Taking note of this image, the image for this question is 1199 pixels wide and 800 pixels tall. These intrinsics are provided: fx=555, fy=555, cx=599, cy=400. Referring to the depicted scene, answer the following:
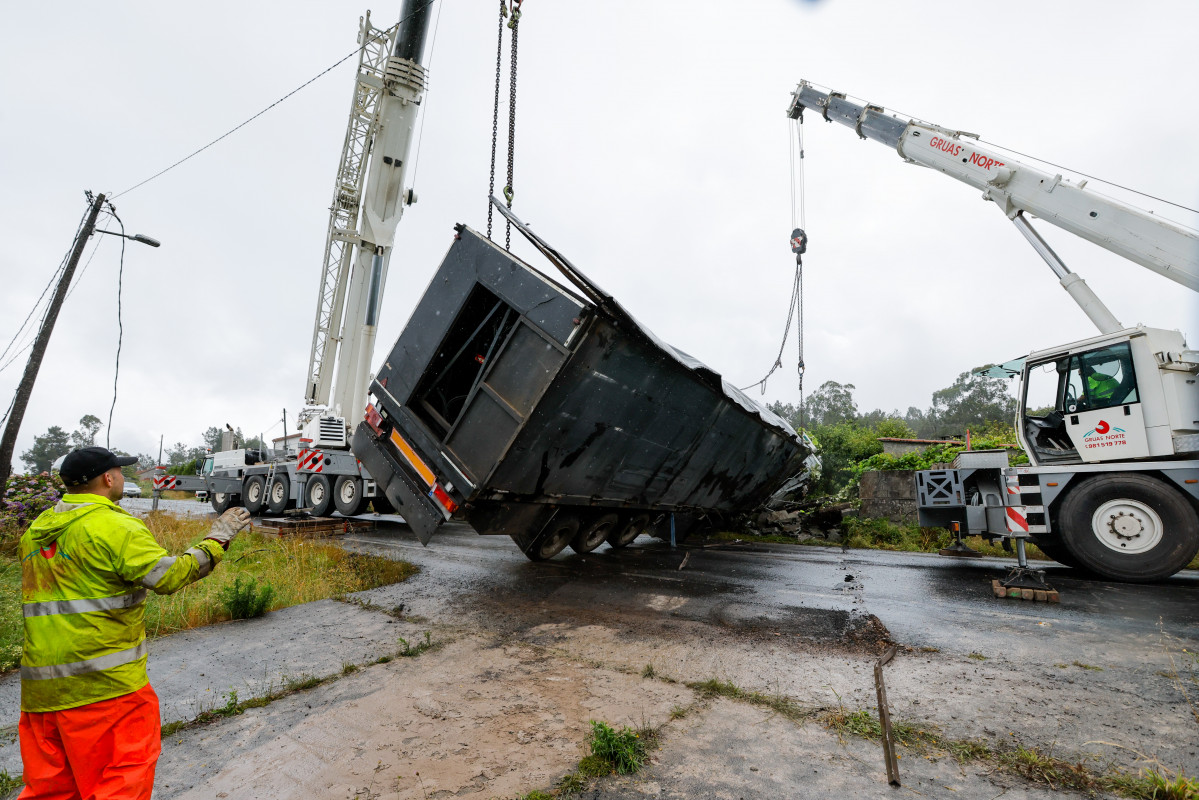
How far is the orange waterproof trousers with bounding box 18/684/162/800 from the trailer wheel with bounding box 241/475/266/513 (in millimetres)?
12578

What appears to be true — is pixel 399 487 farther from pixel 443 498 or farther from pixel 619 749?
pixel 619 749

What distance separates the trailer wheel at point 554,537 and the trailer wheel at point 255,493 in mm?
9342

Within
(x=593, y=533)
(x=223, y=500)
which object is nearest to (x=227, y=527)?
(x=593, y=533)

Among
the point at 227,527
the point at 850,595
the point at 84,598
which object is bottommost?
the point at 850,595

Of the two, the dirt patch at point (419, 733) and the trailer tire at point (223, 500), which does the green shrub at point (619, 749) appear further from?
the trailer tire at point (223, 500)

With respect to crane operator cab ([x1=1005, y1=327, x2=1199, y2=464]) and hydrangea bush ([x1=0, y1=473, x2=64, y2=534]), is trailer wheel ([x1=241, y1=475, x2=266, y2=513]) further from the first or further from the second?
crane operator cab ([x1=1005, y1=327, x2=1199, y2=464])

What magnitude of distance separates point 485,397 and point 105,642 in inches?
121

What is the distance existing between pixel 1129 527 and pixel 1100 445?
910mm

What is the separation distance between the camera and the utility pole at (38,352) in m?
7.29

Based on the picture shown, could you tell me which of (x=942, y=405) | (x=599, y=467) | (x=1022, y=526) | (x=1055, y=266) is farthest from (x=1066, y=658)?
(x=942, y=405)

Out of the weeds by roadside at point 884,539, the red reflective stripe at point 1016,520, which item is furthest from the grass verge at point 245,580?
the red reflective stripe at point 1016,520

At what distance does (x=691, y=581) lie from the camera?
20.4 ft

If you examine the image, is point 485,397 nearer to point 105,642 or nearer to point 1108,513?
point 105,642

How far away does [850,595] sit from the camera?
5.61 metres
